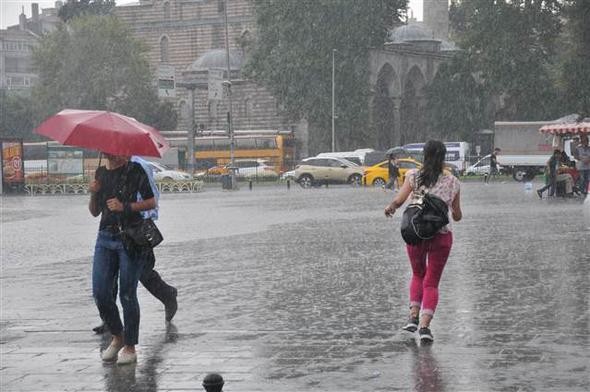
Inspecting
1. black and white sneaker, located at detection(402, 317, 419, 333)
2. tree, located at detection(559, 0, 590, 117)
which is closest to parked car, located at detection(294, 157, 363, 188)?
tree, located at detection(559, 0, 590, 117)

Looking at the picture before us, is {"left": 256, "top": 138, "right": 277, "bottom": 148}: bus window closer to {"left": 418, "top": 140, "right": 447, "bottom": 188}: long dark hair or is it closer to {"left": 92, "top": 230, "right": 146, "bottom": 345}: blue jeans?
{"left": 418, "top": 140, "right": 447, "bottom": 188}: long dark hair

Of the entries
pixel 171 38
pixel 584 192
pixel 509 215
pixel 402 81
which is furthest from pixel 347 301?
pixel 171 38

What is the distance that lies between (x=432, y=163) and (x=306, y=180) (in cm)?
4925

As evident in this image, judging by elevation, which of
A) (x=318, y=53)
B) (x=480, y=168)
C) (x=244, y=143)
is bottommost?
(x=480, y=168)

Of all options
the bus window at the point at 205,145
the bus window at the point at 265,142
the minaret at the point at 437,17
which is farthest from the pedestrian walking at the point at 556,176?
the minaret at the point at 437,17

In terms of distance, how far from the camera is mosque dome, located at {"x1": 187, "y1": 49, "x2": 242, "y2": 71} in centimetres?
9856

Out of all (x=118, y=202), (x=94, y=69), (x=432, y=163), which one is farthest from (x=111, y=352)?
(x=94, y=69)

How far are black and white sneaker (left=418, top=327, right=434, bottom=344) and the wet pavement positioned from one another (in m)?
0.07

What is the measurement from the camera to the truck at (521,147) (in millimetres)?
62531

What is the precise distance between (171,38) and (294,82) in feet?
126

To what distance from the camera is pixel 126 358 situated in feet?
25.9

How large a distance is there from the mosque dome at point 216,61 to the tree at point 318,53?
75.2 feet

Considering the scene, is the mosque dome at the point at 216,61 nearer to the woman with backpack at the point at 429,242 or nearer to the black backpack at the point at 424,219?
the woman with backpack at the point at 429,242

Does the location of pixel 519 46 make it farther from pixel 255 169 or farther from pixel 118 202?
pixel 118 202
